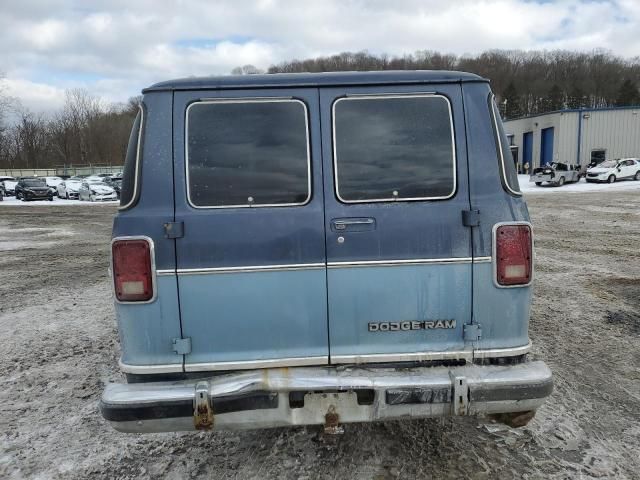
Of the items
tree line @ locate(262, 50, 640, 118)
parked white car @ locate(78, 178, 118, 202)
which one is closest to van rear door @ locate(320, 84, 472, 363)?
parked white car @ locate(78, 178, 118, 202)

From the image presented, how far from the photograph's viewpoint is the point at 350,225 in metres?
2.84

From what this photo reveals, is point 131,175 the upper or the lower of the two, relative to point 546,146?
lower

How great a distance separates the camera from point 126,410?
2.68 m

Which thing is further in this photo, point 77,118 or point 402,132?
point 77,118

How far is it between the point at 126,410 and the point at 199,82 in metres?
1.89

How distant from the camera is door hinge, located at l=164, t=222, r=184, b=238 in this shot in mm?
2756

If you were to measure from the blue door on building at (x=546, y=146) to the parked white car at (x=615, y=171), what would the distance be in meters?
9.36

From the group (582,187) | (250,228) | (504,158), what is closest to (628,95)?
(582,187)

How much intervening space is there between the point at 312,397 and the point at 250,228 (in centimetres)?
102

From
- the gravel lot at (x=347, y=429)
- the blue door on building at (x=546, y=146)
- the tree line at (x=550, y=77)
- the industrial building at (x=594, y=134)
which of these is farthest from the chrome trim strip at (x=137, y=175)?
the tree line at (x=550, y=77)

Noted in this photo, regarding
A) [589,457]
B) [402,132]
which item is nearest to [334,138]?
[402,132]

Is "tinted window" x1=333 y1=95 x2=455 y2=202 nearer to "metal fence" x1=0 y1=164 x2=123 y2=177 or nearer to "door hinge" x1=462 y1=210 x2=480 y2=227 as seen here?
"door hinge" x1=462 y1=210 x2=480 y2=227

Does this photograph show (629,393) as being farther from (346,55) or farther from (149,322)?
(346,55)

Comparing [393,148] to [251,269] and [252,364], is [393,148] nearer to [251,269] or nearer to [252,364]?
[251,269]
